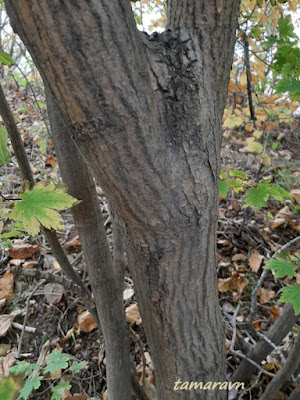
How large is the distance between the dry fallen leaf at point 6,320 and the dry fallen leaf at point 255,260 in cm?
152

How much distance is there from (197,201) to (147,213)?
123 mm

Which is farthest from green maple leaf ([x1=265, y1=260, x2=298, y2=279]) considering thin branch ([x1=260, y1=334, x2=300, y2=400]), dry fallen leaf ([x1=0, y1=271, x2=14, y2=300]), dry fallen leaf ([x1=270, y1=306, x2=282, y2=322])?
dry fallen leaf ([x1=0, y1=271, x2=14, y2=300])

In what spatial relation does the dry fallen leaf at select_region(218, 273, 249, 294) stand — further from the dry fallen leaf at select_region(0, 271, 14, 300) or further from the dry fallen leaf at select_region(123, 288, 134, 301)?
the dry fallen leaf at select_region(0, 271, 14, 300)

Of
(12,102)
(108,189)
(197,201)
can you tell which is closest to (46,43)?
(108,189)

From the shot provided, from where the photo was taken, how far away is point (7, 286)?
185 cm

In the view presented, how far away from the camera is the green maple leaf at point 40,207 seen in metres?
0.74

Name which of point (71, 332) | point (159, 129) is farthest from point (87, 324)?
point (159, 129)

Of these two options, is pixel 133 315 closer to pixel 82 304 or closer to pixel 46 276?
pixel 82 304

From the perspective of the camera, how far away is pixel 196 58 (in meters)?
0.68

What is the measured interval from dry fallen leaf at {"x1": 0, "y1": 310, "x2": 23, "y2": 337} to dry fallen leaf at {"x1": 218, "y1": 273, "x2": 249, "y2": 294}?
4.08ft

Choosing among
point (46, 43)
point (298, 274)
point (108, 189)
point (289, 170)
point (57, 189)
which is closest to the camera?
point (46, 43)

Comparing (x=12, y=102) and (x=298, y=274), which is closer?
(x=298, y=274)

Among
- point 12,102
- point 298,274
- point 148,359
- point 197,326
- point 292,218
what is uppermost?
point 12,102

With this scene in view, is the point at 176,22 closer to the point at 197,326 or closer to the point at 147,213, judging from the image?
the point at 147,213
